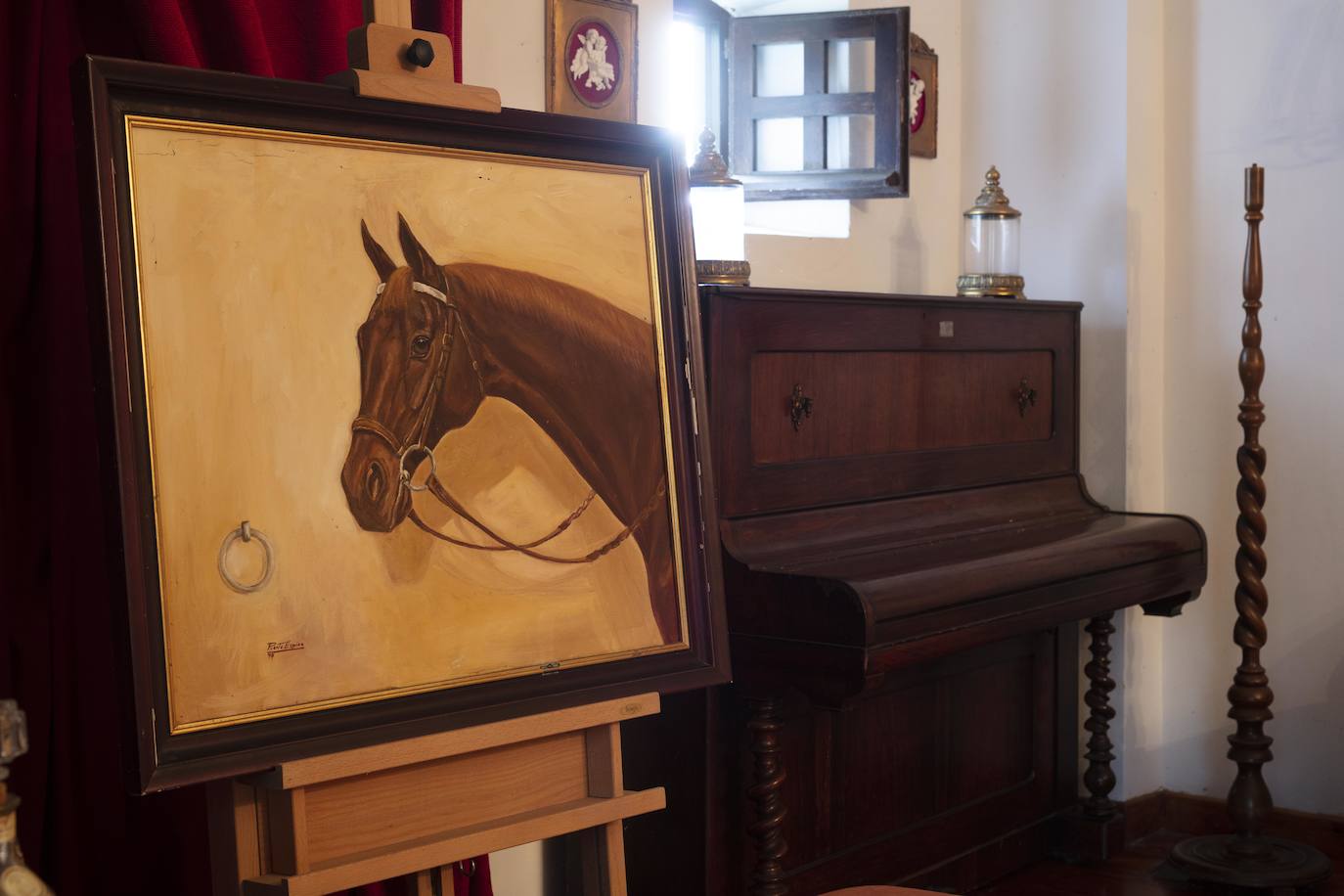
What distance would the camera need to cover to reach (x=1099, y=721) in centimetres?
347

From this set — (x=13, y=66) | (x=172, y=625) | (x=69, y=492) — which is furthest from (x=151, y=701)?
(x=13, y=66)

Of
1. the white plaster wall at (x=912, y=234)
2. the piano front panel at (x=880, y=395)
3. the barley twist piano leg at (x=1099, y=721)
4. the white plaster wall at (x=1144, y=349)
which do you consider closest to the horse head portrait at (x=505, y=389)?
the piano front panel at (x=880, y=395)

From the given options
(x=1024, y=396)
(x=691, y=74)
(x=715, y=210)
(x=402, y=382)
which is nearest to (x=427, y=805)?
(x=402, y=382)

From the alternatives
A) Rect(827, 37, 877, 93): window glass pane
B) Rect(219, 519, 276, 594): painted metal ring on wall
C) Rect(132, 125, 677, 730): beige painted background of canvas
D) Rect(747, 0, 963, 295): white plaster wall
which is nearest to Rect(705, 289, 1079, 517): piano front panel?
Rect(747, 0, 963, 295): white plaster wall

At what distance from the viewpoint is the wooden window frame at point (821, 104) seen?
3.27m

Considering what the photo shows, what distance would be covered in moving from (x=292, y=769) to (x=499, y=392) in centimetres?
51

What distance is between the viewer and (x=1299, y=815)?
137 inches

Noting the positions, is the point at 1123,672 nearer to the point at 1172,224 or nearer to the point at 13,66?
the point at 1172,224

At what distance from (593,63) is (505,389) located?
1149 millimetres

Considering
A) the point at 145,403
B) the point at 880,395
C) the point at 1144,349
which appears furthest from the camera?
the point at 1144,349

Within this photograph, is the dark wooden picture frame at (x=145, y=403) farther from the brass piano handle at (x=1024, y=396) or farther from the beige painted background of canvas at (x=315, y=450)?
the brass piano handle at (x=1024, y=396)

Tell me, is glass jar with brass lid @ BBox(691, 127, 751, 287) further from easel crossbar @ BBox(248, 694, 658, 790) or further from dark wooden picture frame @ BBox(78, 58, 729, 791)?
easel crossbar @ BBox(248, 694, 658, 790)

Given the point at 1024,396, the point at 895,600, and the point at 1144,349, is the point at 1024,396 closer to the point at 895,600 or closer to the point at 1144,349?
the point at 1144,349

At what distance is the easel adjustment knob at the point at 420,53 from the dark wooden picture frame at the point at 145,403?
0.19 ft
